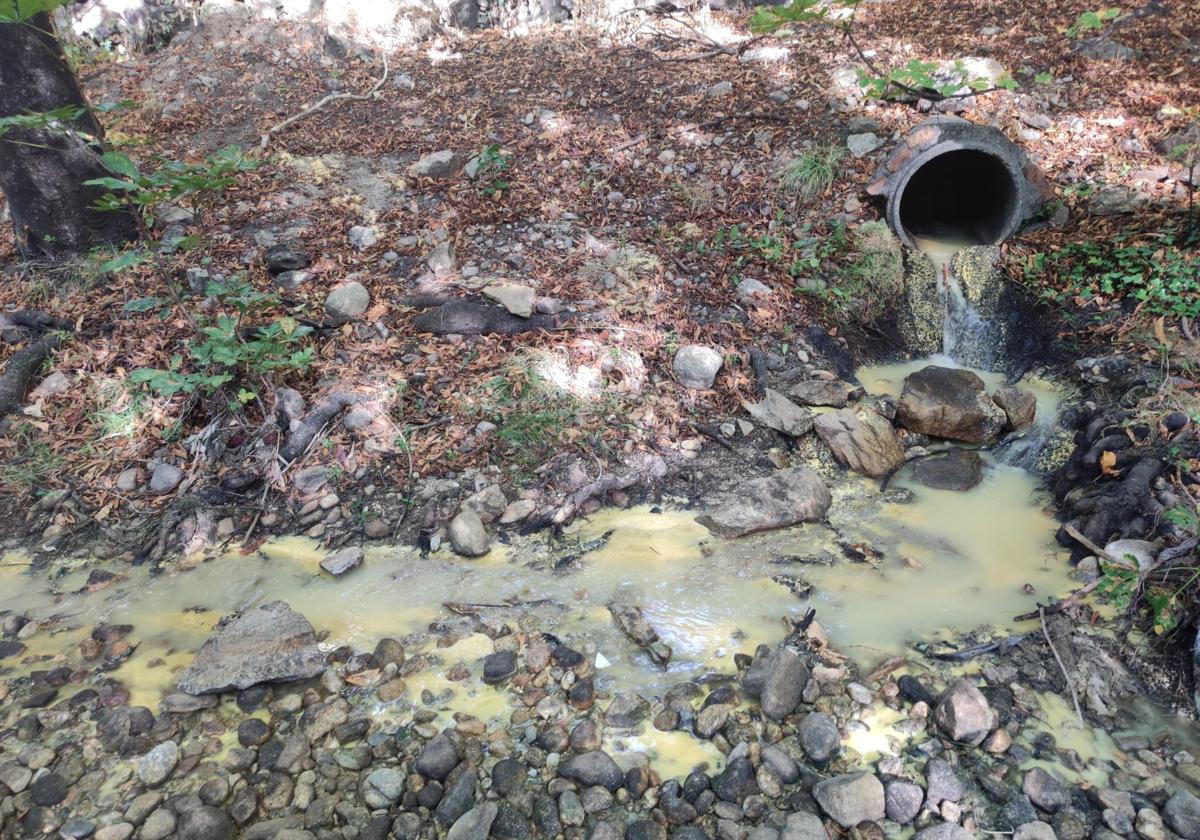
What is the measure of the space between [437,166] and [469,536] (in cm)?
342

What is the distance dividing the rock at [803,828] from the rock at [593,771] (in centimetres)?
51

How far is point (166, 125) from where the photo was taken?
589 cm

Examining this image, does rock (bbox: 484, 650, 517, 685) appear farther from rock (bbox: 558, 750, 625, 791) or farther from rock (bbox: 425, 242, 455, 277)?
rock (bbox: 425, 242, 455, 277)

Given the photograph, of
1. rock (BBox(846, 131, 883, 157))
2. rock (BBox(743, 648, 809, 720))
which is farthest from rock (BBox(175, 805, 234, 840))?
rock (BBox(846, 131, 883, 157))

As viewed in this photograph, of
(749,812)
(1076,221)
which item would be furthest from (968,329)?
(749,812)

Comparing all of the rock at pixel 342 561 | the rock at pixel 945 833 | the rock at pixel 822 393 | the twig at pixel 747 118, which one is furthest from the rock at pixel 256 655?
the twig at pixel 747 118

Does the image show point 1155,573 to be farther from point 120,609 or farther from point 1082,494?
point 120,609

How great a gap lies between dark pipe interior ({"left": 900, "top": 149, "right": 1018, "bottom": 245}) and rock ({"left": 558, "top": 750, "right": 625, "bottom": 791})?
4.75m

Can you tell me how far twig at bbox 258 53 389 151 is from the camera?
19.0 feet

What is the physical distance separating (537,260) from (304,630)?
2.87 meters

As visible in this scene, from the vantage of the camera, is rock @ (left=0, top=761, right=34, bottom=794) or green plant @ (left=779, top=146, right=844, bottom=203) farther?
green plant @ (left=779, top=146, right=844, bottom=203)

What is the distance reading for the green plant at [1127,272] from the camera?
4090mm

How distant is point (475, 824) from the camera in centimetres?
201

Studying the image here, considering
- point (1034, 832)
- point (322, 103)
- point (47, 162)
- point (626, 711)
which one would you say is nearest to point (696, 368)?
point (626, 711)
